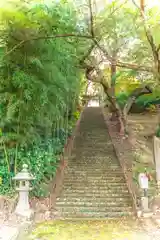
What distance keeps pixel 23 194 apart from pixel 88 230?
1.49 m

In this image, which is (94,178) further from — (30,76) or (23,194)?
(30,76)

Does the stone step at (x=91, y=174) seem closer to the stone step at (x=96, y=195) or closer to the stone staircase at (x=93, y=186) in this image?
the stone staircase at (x=93, y=186)

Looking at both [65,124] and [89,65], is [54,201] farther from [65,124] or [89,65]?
[89,65]

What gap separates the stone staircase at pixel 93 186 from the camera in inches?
260

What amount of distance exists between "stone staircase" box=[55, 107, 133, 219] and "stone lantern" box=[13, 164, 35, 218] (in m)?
0.83

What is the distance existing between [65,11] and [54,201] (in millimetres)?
4123

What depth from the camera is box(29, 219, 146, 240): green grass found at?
5184mm

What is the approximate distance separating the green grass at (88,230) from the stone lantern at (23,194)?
0.40m

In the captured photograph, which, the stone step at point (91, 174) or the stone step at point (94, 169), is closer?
the stone step at point (91, 174)

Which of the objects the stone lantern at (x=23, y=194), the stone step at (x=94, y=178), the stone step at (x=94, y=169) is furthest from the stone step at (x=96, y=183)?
the stone lantern at (x=23, y=194)

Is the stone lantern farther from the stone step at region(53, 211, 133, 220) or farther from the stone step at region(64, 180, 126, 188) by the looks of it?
the stone step at region(64, 180, 126, 188)

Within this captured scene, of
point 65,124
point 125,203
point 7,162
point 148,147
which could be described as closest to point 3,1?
point 7,162

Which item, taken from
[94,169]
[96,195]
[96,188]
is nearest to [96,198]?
[96,195]

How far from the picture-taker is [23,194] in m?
6.04
